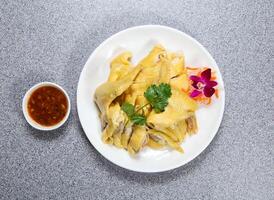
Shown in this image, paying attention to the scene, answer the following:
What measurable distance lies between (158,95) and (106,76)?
0.78 feet

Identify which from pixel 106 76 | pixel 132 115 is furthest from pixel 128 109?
pixel 106 76

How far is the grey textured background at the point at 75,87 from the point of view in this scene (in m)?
1.60

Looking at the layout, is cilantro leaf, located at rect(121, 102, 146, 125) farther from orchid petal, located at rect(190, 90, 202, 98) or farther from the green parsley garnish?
orchid petal, located at rect(190, 90, 202, 98)

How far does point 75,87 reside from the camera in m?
1.60

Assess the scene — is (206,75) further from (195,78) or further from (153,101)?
(153,101)

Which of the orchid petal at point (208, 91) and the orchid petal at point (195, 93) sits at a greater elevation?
the orchid petal at point (208, 91)

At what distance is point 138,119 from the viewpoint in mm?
1420

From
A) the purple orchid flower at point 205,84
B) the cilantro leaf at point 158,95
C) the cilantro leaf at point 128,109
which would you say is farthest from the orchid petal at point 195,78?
the cilantro leaf at point 128,109

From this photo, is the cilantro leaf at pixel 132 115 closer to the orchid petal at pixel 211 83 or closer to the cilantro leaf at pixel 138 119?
the cilantro leaf at pixel 138 119

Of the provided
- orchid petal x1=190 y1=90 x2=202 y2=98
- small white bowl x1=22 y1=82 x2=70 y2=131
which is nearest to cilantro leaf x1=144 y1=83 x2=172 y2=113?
orchid petal x1=190 y1=90 x2=202 y2=98

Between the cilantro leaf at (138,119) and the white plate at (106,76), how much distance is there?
15 centimetres

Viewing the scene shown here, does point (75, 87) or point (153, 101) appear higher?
point (153, 101)

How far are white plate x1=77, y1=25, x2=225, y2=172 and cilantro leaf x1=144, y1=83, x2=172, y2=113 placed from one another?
18 centimetres

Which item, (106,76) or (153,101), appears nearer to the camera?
(153,101)
